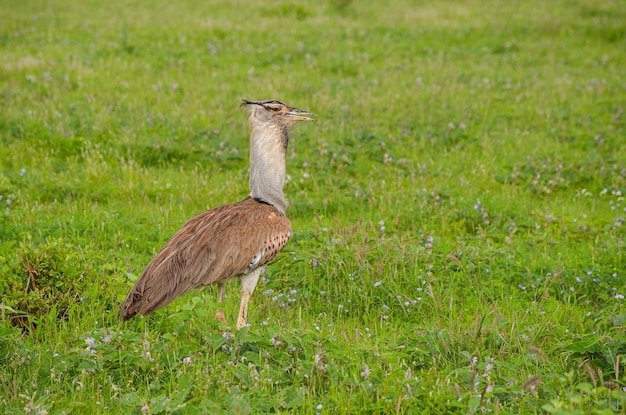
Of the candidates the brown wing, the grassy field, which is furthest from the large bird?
the grassy field

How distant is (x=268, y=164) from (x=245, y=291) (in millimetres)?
1223

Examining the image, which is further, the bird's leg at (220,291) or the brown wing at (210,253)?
the bird's leg at (220,291)

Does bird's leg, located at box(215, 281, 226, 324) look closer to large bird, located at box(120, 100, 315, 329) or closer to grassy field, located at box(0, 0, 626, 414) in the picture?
large bird, located at box(120, 100, 315, 329)

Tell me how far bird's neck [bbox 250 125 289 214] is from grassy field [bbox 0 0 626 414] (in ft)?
2.81

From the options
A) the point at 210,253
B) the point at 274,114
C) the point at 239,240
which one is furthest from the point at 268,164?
the point at 210,253

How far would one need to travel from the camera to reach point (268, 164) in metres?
6.96

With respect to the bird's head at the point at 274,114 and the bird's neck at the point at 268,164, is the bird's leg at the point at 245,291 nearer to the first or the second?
the bird's neck at the point at 268,164

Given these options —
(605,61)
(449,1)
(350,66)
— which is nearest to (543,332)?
(350,66)

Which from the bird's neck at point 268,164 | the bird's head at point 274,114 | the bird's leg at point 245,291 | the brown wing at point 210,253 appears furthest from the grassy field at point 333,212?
the bird's head at point 274,114

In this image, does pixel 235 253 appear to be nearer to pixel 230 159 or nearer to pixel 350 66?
pixel 230 159

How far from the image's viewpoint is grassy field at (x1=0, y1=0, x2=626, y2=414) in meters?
5.25

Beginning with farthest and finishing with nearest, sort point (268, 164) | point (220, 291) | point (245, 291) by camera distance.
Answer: point (268, 164) < point (220, 291) < point (245, 291)

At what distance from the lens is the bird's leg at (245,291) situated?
6.33 metres

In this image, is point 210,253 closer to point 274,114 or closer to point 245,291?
point 245,291
